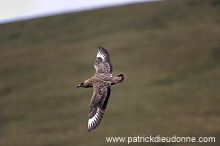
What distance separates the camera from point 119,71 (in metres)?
76.9

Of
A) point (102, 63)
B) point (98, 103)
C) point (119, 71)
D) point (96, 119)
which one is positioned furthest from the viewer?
point (119, 71)

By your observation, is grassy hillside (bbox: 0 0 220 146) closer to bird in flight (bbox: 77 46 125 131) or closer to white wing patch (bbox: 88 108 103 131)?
bird in flight (bbox: 77 46 125 131)

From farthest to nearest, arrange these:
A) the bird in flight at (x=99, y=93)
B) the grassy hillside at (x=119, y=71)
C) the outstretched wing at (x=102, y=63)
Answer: the grassy hillside at (x=119, y=71) < the outstretched wing at (x=102, y=63) < the bird in flight at (x=99, y=93)

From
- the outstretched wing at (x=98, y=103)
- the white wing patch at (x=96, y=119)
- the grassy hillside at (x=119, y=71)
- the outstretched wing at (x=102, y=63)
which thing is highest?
the grassy hillside at (x=119, y=71)

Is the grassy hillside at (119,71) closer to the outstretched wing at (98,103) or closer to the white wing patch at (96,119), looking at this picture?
the outstretched wing at (98,103)

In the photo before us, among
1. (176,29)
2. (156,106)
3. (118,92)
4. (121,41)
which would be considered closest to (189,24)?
(176,29)

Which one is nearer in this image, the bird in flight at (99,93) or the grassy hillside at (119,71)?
the bird in flight at (99,93)

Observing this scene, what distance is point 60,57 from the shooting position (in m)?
87.6

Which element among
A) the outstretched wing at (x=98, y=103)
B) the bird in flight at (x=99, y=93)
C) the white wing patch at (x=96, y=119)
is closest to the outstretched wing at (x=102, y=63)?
the bird in flight at (x=99, y=93)

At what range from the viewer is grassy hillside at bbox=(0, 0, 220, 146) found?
191 ft

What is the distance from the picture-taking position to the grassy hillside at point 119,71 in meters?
58.2

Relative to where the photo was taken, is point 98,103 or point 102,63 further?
point 102,63

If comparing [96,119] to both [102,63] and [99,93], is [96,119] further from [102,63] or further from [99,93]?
[102,63]

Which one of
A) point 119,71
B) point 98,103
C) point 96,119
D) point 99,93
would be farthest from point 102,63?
point 119,71
